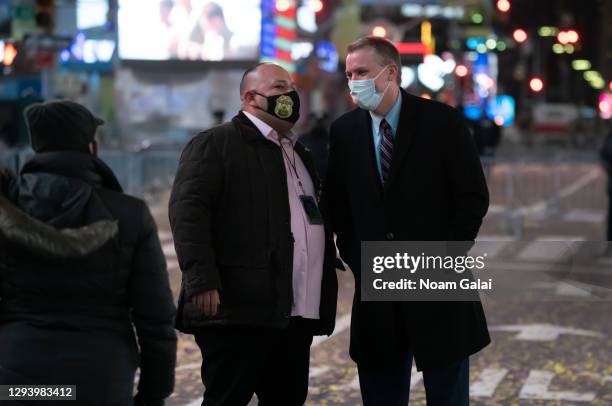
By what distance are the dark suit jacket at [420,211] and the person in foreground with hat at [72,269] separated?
145 centimetres

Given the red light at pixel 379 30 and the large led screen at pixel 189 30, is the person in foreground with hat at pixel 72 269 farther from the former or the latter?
the red light at pixel 379 30

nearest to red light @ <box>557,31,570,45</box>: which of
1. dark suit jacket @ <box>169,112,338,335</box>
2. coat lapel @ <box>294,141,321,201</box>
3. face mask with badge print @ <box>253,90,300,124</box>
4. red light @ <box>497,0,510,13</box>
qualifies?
red light @ <box>497,0,510,13</box>

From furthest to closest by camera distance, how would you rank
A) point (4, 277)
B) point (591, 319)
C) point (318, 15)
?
point (318, 15)
point (591, 319)
point (4, 277)

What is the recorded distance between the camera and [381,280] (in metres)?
5.50

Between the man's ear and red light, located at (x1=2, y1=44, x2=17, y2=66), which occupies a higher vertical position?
the man's ear

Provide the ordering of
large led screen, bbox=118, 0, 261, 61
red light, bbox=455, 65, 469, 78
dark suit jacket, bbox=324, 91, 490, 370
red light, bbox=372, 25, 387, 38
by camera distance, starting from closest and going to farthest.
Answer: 1. dark suit jacket, bbox=324, 91, 490, 370
2. large led screen, bbox=118, 0, 261, 61
3. red light, bbox=372, 25, 387, 38
4. red light, bbox=455, 65, 469, 78

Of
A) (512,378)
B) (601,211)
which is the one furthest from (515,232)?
(512,378)

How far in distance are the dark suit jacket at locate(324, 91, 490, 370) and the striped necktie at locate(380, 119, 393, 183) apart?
4 centimetres

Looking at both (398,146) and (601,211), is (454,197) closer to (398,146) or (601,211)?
(398,146)

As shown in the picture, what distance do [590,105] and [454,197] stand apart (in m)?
104

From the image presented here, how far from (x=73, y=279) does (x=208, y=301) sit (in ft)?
3.38

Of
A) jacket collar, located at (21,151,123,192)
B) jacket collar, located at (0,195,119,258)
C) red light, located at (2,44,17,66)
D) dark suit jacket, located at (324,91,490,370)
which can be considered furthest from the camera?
red light, located at (2,44,17,66)

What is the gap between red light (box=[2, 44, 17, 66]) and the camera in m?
23.9

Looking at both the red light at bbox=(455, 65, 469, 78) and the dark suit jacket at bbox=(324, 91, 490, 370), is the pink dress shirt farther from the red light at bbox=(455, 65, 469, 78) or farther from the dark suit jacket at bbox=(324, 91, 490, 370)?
the red light at bbox=(455, 65, 469, 78)
